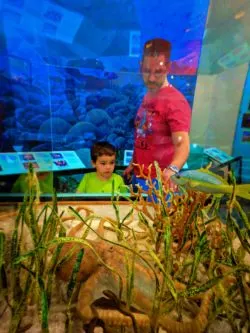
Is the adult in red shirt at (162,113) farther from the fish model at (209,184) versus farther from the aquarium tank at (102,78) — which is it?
the fish model at (209,184)

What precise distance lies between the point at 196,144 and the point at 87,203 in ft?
3.46

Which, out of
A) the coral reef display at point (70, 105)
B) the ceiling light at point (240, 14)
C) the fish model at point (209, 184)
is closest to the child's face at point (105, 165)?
the coral reef display at point (70, 105)

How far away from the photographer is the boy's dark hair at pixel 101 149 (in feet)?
6.52

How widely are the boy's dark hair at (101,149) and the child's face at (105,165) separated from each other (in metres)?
0.03

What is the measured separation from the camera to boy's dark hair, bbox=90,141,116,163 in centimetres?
199

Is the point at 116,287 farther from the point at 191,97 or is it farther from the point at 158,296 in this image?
the point at 191,97

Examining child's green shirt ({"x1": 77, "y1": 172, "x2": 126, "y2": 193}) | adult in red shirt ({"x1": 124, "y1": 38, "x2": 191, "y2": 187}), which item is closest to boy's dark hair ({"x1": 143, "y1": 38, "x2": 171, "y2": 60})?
adult in red shirt ({"x1": 124, "y1": 38, "x2": 191, "y2": 187})

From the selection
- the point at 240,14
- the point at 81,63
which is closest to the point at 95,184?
the point at 81,63

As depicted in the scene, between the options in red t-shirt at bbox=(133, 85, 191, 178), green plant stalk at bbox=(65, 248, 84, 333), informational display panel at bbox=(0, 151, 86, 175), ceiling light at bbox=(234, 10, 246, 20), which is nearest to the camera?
green plant stalk at bbox=(65, 248, 84, 333)

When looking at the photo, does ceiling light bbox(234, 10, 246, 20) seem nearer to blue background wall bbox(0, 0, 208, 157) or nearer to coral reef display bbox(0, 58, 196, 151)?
blue background wall bbox(0, 0, 208, 157)

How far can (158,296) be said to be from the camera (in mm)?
688

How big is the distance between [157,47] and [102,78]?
493 mm

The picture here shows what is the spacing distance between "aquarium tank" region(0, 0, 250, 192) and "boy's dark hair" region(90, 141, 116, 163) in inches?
2.0

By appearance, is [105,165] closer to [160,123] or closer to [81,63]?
[160,123]
